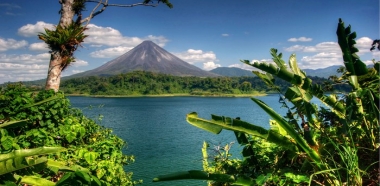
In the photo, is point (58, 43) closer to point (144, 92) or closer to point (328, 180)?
point (328, 180)

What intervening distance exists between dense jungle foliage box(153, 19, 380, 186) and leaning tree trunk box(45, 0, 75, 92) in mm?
4058

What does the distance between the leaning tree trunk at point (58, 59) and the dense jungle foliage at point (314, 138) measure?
13.3 ft

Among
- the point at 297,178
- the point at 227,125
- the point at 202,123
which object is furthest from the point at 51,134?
the point at 297,178

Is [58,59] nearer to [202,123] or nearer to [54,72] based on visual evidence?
[54,72]

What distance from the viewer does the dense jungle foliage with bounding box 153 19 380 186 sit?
212 centimetres

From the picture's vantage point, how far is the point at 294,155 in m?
2.43

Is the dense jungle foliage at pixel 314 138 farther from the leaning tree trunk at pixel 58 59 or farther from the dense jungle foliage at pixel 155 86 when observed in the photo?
the dense jungle foliage at pixel 155 86

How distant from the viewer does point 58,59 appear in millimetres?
5953

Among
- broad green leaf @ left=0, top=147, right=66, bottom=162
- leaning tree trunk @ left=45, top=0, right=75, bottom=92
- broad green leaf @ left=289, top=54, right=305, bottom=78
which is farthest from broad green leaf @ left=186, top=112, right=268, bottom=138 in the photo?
leaning tree trunk @ left=45, top=0, right=75, bottom=92

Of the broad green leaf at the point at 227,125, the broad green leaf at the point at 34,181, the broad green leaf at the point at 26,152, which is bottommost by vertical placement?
the broad green leaf at the point at 34,181

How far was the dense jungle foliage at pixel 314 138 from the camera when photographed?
83.7 inches

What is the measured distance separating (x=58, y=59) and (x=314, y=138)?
509 centimetres

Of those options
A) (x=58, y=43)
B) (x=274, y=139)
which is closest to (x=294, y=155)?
(x=274, y=139)

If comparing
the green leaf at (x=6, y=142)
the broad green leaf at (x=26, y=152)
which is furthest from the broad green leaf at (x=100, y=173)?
the broad green leaf at (x=26, y=152)
